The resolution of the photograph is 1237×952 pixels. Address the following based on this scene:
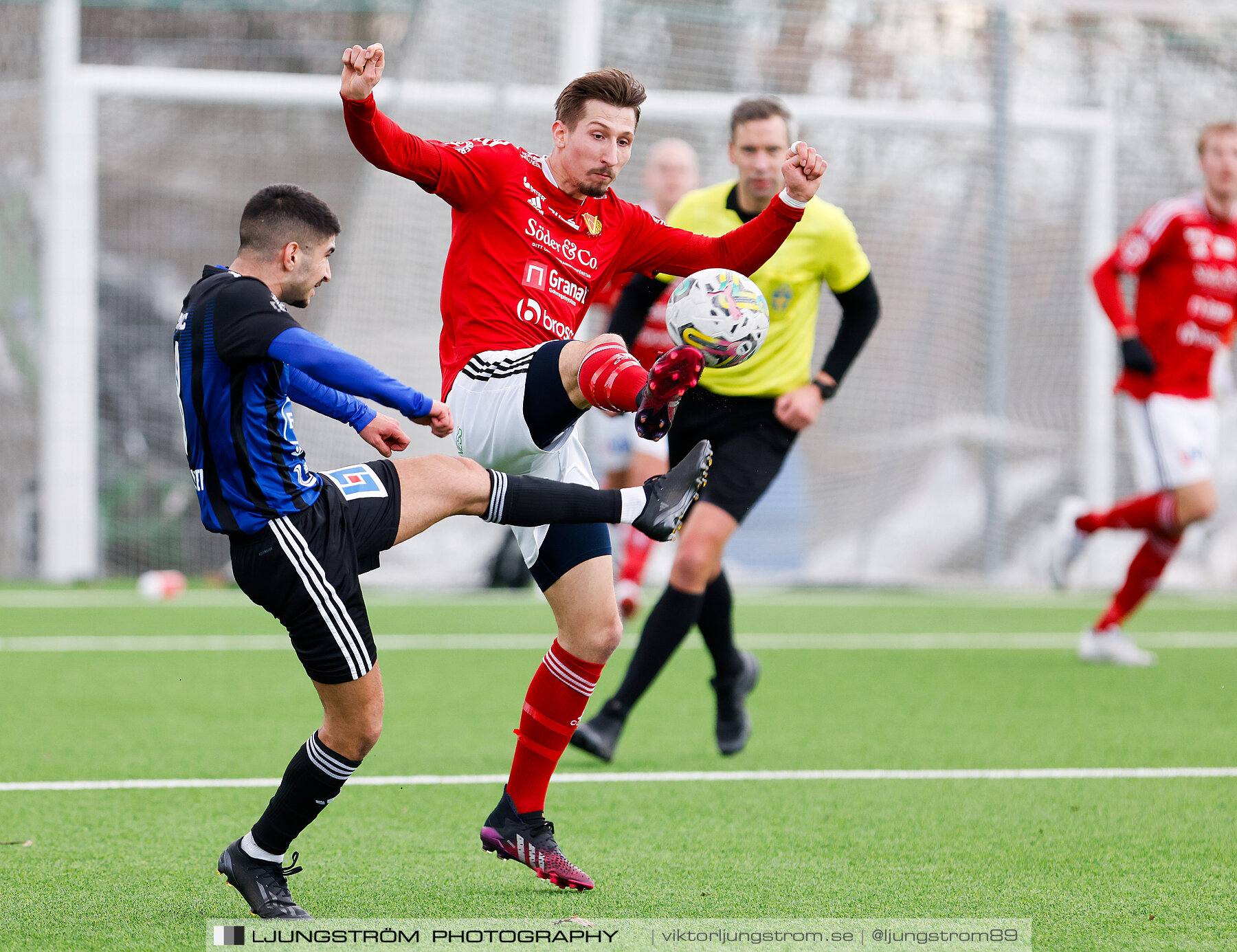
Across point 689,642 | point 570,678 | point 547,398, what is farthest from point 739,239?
point 689,642

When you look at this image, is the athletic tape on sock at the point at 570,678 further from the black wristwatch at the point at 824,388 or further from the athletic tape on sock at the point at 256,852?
the black wristwatch at the point at 824,388

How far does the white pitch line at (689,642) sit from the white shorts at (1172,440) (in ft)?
4.08

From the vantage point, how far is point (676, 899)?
313 cm

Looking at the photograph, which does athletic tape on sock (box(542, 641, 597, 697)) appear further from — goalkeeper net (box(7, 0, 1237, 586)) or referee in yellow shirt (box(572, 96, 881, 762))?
goalkeeper net (box(7, 0, 1237, 586))

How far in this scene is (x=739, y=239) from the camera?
3834mm

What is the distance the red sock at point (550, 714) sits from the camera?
3.52m

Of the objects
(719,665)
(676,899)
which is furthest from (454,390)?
(719,665)

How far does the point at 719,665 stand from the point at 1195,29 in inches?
358

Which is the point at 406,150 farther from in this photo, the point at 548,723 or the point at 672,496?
the point at 548,723

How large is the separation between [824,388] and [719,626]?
929 mm

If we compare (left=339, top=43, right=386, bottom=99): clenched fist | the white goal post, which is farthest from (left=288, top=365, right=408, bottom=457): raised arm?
the white goal post

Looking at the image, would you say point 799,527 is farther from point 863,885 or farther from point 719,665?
point 863,885

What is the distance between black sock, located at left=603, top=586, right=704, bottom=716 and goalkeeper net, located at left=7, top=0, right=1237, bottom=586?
20.7 ft

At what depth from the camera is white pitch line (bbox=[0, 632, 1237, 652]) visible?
754 centimetres
